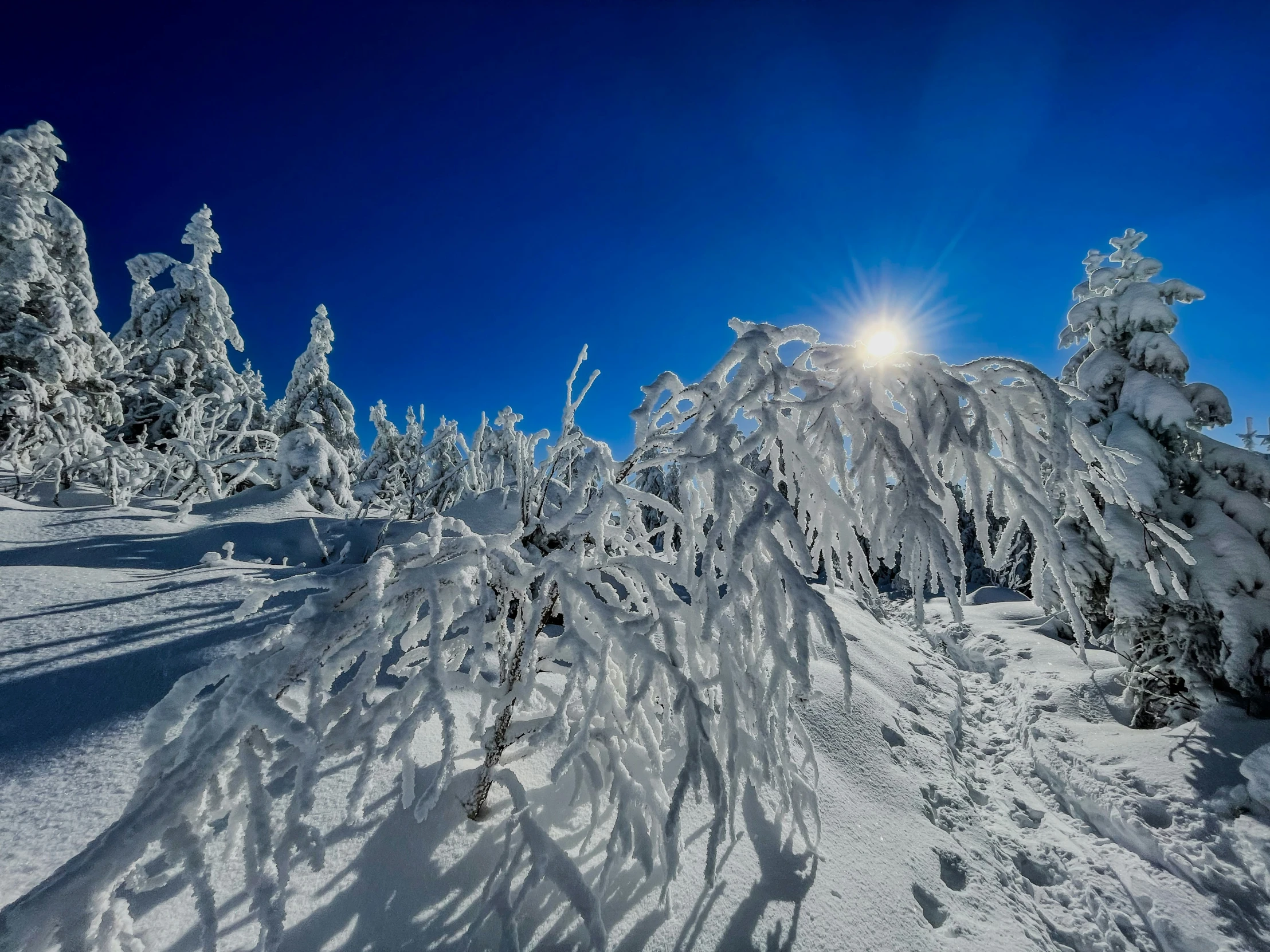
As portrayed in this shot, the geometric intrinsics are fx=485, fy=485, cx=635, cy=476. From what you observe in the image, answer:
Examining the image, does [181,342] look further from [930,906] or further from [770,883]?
[930,906]

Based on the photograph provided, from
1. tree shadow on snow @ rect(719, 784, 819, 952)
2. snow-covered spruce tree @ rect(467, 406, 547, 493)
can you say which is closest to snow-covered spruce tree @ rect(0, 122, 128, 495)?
snow-covered spruce tree @ rect(467, 406, 547, 493)

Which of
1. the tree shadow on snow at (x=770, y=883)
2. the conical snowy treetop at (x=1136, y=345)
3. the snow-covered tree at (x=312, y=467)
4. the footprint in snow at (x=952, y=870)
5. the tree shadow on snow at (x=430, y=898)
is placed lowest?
the tree shadow on snow at (x=430, y=898)

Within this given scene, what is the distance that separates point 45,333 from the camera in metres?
10.4

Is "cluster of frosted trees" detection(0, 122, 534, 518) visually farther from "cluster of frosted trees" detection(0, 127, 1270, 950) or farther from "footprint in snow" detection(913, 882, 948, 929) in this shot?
"footprint in snow" detection(913, 882, 948, 929)

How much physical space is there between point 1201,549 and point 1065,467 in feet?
20.5

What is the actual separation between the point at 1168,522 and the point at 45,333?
62.8 ft

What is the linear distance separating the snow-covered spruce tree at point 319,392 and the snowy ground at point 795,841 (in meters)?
16.3

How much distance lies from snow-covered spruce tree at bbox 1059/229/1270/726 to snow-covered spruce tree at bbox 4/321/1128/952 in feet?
15.2

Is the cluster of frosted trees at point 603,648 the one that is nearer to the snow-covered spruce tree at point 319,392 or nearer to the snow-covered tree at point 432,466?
the snow-covered tree at point 432,466

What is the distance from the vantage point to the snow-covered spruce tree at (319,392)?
65.7 ft

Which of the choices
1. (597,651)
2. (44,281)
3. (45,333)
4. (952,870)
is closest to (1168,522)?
(952,870)

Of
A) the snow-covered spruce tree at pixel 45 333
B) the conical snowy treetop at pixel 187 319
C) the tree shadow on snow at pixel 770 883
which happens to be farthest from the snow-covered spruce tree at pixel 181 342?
the tree shadow on snow at pixel 770 883

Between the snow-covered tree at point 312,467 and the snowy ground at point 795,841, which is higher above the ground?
the snow-covered tree at point 312,467

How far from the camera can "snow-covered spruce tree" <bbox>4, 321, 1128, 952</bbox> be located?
1232mm
